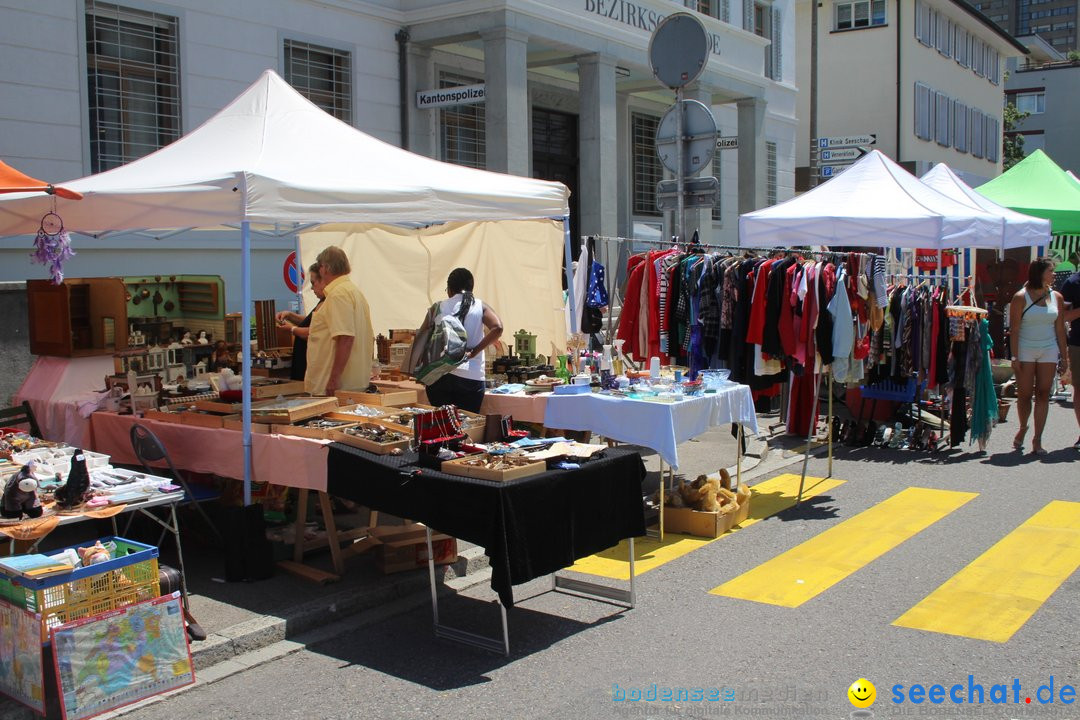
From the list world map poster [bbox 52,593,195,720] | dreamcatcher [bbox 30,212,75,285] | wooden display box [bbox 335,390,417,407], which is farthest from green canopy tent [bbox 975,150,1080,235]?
world map poster [bbox 52,593,195,720]

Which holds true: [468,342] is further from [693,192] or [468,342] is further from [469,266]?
[469,266]

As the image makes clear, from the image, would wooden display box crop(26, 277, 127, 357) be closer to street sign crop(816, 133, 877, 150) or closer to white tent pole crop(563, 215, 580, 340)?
white tent pole crop(563, 215, 580, 340)

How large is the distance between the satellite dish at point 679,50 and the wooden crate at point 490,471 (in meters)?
5.27

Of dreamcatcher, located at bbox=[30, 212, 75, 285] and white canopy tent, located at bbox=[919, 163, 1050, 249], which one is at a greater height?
white canopy tent, located at bbox=[919, 163, 1050, 249]

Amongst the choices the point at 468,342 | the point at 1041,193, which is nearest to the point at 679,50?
the point at 468,342

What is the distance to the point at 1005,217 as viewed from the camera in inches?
474

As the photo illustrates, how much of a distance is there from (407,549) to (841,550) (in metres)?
3.00

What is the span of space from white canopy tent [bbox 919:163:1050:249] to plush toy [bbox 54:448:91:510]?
1031cm

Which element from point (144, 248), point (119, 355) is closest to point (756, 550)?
point (119, 355)

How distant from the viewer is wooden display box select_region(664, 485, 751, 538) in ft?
24.1

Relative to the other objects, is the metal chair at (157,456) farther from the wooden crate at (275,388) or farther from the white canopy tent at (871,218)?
the white canopy tent at (871,218)

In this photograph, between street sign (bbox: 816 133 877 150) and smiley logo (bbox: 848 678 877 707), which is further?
street sign (bbox: 816 133 877 150)

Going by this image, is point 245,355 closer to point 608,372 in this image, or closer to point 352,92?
point 608,372

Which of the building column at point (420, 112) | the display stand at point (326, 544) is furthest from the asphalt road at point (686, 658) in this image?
the building column at point (420, 112)
